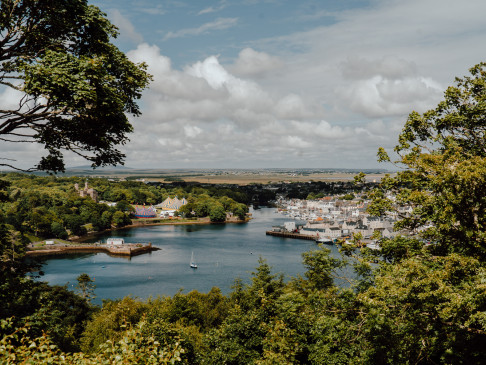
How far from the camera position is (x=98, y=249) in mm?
57531

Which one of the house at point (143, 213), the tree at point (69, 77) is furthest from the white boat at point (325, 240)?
the tree at point (69, 77)

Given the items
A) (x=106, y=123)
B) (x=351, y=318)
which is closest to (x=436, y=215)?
(x=351, y=318)

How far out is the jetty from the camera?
53375mm

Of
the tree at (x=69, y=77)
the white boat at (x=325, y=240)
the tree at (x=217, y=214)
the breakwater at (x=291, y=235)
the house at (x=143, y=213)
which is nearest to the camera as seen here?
the tree at (x=69, y=77)

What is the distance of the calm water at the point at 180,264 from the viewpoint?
36531 mm

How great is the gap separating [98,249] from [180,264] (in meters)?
19.7

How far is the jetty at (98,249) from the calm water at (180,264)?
1.79 meters

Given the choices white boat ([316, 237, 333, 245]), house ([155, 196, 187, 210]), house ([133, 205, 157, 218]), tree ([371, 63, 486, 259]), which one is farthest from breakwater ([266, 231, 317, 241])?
tree ([371, 63, 486, 259])

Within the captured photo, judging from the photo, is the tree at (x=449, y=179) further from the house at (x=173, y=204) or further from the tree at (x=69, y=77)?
the house at (x=173, y=204)

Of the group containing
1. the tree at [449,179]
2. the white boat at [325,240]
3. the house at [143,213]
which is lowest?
the white boat at [325,240]

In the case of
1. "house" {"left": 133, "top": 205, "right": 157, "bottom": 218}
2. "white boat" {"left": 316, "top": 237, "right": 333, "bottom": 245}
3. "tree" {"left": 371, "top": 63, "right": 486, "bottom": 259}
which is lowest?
"white boat" {"left": 316, "top": 237, "right": 333, "bottom": 245}

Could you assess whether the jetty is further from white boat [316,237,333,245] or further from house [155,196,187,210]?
house [155,196,187,210]

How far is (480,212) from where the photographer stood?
6.32 meters

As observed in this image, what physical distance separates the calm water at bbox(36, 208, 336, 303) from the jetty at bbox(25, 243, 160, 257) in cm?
179
